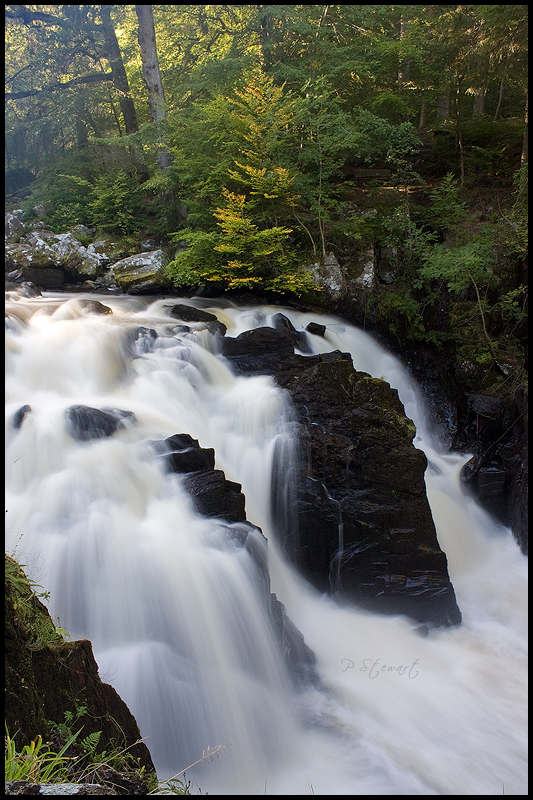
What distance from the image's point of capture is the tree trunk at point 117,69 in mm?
14914

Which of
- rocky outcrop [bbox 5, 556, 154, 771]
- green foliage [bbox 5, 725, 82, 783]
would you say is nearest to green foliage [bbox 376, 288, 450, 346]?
rocky outcrop [bbox 5, 556, 154, 771]

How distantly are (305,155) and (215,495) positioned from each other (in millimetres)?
8634

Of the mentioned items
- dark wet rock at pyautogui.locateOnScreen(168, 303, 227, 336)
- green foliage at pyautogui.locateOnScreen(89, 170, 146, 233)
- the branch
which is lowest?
dark wet rock at pyautogui.locateOnScreen(168, 303, 227, 336)

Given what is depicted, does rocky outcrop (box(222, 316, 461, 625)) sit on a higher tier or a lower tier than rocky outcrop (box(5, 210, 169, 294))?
lower

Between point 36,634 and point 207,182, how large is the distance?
10582mm

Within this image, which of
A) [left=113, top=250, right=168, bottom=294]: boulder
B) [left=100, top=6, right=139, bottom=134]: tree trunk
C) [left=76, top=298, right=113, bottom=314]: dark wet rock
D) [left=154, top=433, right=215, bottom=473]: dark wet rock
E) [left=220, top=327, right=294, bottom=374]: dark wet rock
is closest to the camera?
[left=154, top=433, right=215, bottom=473]: dark wet rock

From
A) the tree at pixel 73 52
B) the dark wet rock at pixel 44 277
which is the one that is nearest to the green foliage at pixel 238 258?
the dark wet rock at pixel 44 277

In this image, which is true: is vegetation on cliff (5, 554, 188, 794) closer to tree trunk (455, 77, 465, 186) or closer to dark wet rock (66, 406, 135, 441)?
dark wet rock (66, 406, 135, 441)

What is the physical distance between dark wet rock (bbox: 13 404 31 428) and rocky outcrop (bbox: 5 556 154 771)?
3.17 meters

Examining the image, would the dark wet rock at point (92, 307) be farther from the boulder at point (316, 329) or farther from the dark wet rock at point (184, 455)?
the dark wet rock at point (184, 455)

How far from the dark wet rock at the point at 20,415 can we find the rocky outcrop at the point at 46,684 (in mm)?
3166

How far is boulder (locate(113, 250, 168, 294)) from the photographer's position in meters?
11.1

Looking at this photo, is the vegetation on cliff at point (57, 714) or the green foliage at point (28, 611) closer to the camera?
the vegetation on cliff at point (57, 714)

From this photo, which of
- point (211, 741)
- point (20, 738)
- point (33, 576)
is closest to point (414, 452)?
point (211, 741)
